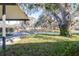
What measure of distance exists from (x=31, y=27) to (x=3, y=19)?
0.37 metres

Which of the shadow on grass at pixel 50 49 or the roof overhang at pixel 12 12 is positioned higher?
the roof overhang at pixel 12 12

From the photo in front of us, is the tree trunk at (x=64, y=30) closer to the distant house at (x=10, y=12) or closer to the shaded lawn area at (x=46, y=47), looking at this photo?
the shaded lawn area at (x=46, y=47)

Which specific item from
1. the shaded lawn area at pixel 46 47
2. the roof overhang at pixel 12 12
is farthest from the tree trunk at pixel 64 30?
the roof overhang at pixel 12 12

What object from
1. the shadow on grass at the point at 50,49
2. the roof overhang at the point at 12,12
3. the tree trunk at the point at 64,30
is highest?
the roof overhang at the point at 12,12

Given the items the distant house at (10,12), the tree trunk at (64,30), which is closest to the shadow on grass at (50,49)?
the tree trunk at (64,30)

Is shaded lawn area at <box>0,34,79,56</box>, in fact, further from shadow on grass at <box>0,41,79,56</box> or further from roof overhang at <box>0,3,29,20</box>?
roof overhang at <box>0,3,29,20</box>

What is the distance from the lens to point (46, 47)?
16.5 feet

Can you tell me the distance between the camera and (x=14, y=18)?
16.5 ft

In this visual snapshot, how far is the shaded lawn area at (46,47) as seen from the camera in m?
5.02

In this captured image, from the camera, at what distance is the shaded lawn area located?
5020 millimetres

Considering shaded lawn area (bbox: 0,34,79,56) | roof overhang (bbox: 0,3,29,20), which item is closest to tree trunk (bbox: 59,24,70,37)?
shaded lawn area (bbox: 0,34,79,56)

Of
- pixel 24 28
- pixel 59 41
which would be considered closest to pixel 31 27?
pixel 24 28

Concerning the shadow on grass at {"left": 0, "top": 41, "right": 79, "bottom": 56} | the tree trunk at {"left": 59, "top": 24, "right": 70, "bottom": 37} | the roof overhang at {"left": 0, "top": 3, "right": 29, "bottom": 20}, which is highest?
the roof overhang at {"left": 0, "top": 3, "right": 29, "bottom": 20}

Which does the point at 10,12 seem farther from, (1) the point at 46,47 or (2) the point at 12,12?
(1) the point at 46,47
